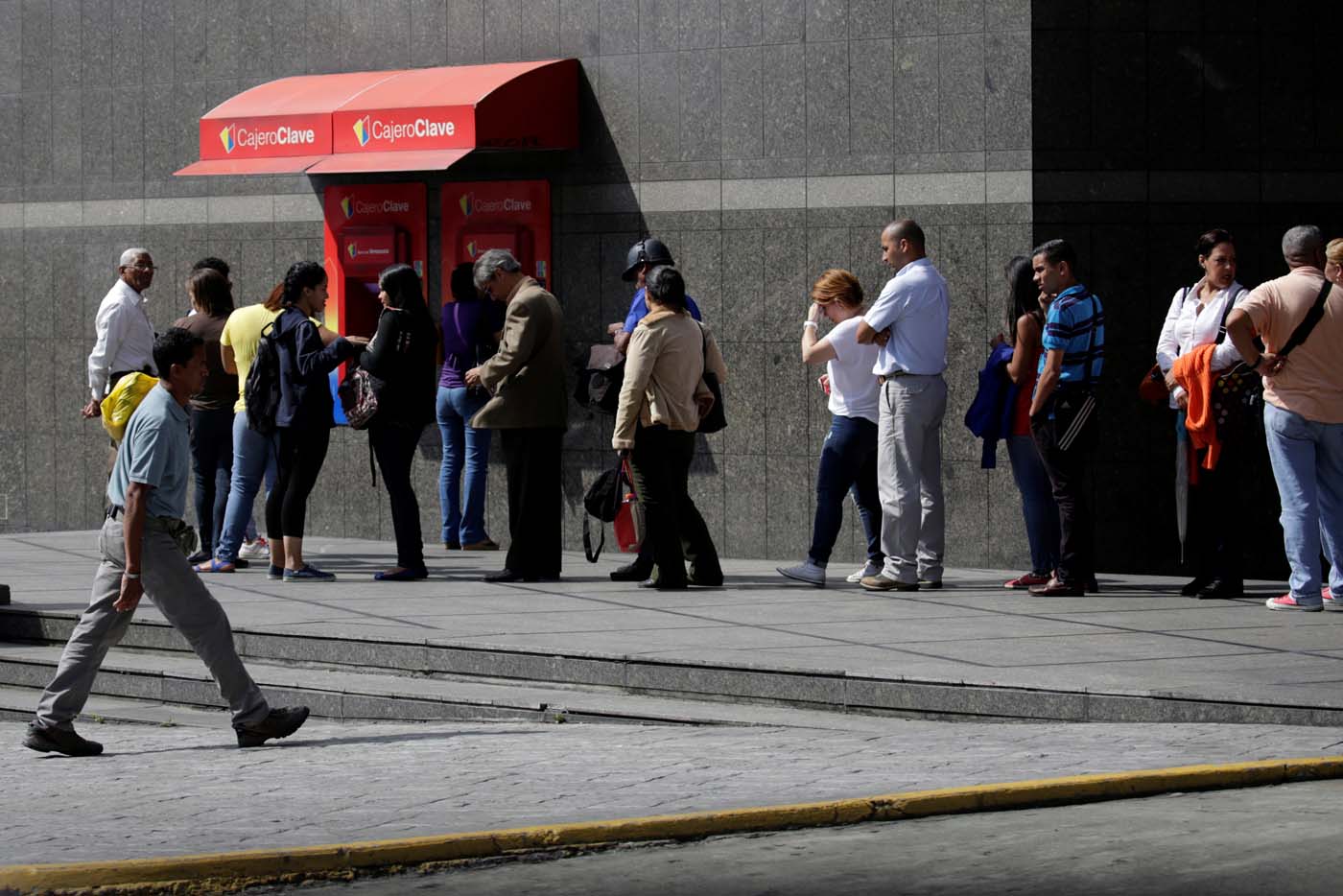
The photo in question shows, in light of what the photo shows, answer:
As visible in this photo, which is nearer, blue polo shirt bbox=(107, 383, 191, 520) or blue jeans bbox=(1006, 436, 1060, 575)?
blue polo shirt bbox=(107, 383, 191, 520)

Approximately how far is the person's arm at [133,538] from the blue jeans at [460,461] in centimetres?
631

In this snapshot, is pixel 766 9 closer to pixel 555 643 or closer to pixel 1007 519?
pixel 1007 519

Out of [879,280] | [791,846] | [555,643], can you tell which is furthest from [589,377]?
[791,846]

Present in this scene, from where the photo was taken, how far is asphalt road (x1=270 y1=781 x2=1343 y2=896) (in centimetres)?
567

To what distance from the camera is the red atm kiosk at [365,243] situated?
1515 centimetres

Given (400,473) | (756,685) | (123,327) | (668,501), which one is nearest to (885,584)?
(668,501)

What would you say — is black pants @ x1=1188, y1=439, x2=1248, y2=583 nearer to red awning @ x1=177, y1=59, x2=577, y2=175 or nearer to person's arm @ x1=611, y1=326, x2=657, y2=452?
person's arm @ x1=611, y1=326, x2=657, y2=452

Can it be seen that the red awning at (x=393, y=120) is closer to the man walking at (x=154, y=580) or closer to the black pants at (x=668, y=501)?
the black pants at (x=668, y=501)

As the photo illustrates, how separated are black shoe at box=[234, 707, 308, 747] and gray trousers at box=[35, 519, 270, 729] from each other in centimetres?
3

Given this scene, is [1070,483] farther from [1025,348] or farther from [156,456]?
[156,456]

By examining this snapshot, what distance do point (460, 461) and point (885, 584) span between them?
147 inches

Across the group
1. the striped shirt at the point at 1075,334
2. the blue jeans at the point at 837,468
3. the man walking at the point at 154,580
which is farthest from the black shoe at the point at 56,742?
the striped shirt at the point at 1075,334

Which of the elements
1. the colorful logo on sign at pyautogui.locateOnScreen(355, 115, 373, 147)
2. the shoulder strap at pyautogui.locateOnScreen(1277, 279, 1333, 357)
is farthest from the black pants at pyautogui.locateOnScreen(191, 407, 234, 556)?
the shoulder strap at pyautogui.locateOnScreen(1277, 279, 1333, 357)

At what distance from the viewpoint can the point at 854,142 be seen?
13.5m
